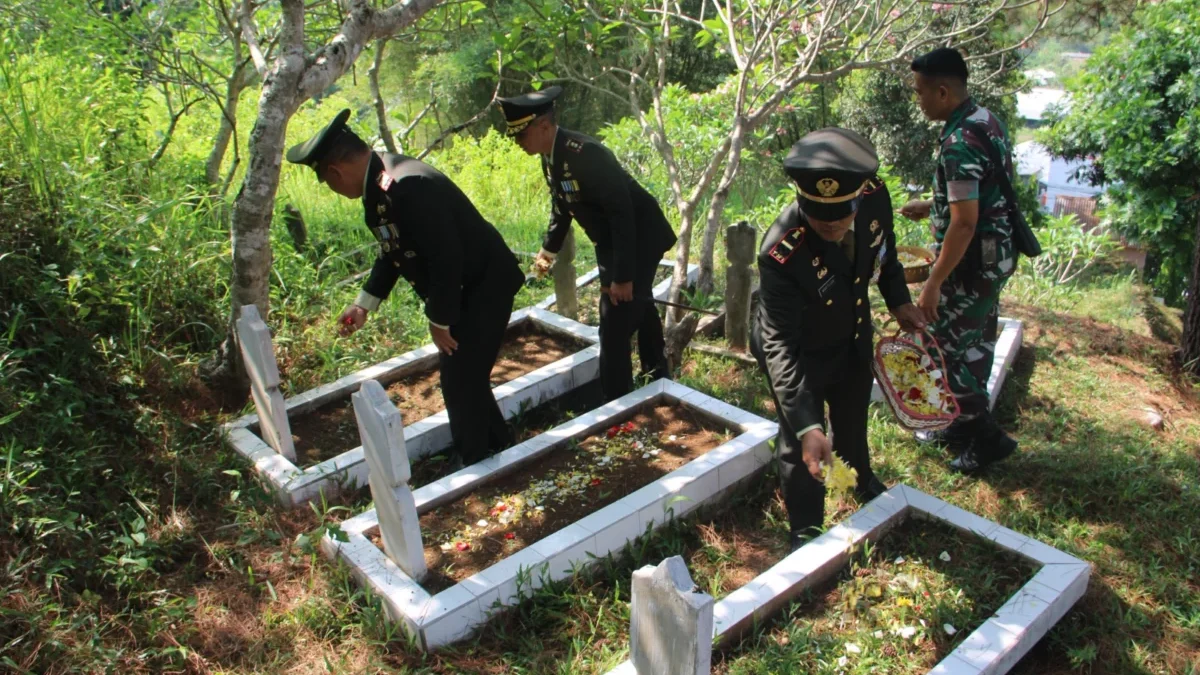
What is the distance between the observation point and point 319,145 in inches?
128

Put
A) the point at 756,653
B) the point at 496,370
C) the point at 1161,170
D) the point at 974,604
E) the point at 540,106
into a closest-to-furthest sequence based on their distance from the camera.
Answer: the point at 756,653
the point at 974,604
the point at 540,106
the point at 496,370
the point at 1161,170

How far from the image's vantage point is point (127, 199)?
5.22 metres

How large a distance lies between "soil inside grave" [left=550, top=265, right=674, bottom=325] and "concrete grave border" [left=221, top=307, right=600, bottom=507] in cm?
40

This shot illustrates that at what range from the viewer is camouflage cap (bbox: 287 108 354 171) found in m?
3.25

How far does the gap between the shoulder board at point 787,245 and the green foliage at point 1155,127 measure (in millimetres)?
6413

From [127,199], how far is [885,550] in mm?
4873

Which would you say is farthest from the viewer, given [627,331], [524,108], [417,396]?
[417,396]

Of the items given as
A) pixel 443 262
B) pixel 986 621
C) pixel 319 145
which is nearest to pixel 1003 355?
pixel 986 621

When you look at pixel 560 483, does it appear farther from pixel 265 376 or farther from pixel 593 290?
pixel 593 290

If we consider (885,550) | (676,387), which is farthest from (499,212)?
(885,550)

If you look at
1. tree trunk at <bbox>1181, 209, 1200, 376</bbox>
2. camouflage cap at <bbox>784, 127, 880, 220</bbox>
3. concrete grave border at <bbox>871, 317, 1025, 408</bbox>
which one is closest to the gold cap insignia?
camouflage cap at <bbox>784, 127, 880, 220</bbox>

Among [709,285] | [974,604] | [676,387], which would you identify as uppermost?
[709,285]

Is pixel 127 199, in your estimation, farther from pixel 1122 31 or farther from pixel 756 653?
pixel 1122 31

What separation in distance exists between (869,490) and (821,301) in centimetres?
109
